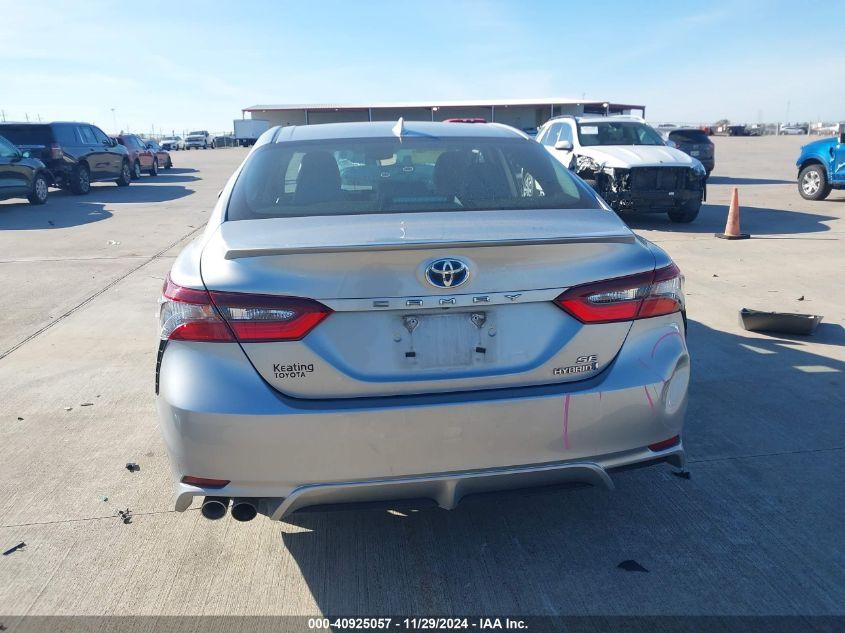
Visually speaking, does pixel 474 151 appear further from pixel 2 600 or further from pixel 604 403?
pixel 2 600

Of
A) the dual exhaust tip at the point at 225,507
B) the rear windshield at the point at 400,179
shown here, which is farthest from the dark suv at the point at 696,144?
the dual exhaust tip at the point at 225,507

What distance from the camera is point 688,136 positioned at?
2014 cm

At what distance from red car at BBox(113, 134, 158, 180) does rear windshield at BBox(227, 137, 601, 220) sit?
73.9 ft

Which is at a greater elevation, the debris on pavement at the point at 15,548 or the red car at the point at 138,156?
the red car at the point at 138,156

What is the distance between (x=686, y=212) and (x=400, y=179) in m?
9.96

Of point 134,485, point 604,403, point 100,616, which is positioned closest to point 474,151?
point 604,403

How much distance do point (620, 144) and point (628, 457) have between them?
442 inches

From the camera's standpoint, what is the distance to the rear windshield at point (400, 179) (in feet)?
10.3

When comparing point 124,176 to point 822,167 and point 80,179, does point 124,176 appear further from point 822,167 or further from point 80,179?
point 822,167

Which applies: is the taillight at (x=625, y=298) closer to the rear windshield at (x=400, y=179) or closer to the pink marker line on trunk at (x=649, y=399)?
the pink marker line on trunk at (x=649, y=399)

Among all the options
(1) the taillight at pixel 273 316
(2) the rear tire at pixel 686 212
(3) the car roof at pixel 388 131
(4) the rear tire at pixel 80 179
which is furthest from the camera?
(4) the rear tire at pixel 80 179

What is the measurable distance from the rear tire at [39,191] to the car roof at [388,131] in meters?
14.4

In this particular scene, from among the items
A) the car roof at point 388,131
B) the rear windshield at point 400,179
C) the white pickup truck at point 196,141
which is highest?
the car roof at point 388,131

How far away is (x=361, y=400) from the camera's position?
8.10ft
